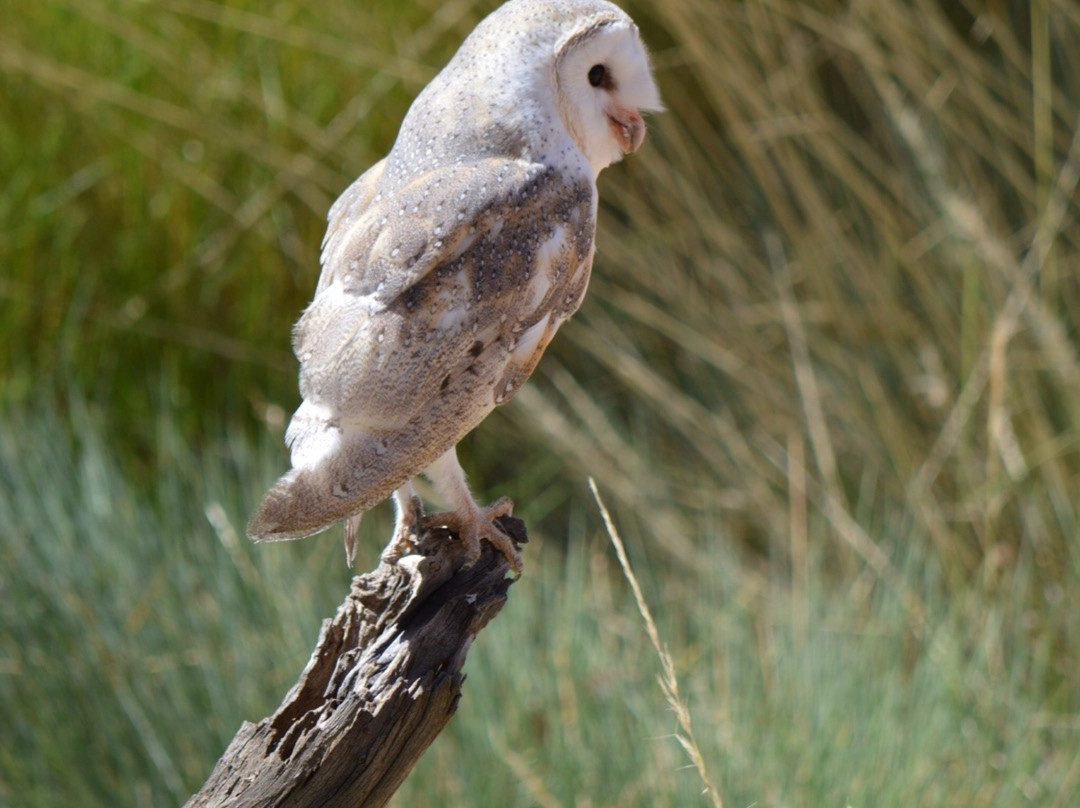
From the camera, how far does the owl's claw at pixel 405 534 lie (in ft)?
4.50

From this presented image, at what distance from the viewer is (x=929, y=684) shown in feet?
6.30

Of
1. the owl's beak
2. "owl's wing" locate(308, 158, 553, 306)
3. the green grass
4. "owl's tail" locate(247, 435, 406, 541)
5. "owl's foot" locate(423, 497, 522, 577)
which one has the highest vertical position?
"owl's wing" locate(308, 158, 553, 306)

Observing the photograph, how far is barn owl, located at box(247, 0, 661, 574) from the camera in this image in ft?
3.94

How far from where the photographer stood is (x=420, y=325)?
1.22 meters

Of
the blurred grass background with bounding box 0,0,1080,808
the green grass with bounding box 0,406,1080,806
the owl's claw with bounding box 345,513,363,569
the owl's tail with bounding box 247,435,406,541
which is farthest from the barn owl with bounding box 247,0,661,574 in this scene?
the blurred grass background with bounding box 0,0,1080,808

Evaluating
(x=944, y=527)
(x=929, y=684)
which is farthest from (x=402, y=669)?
(x=944, y=527)

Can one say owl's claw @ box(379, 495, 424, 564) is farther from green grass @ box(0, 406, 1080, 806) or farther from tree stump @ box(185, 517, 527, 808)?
green grass @ box(0, 406, 1080, 806)

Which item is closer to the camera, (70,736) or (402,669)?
(402,669)

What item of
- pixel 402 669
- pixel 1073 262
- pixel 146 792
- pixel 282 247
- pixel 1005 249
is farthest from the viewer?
pixel 282 247

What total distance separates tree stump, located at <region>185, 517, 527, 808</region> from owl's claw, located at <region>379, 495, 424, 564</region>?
8 centimetres

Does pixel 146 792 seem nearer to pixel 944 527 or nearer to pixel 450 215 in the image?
pixel 450 215

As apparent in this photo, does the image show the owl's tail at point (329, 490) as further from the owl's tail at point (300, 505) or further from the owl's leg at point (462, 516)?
the owl's leg at point (462, 516)

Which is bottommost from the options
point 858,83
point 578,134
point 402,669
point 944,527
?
point 944,527

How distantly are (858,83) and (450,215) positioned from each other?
1852mm
